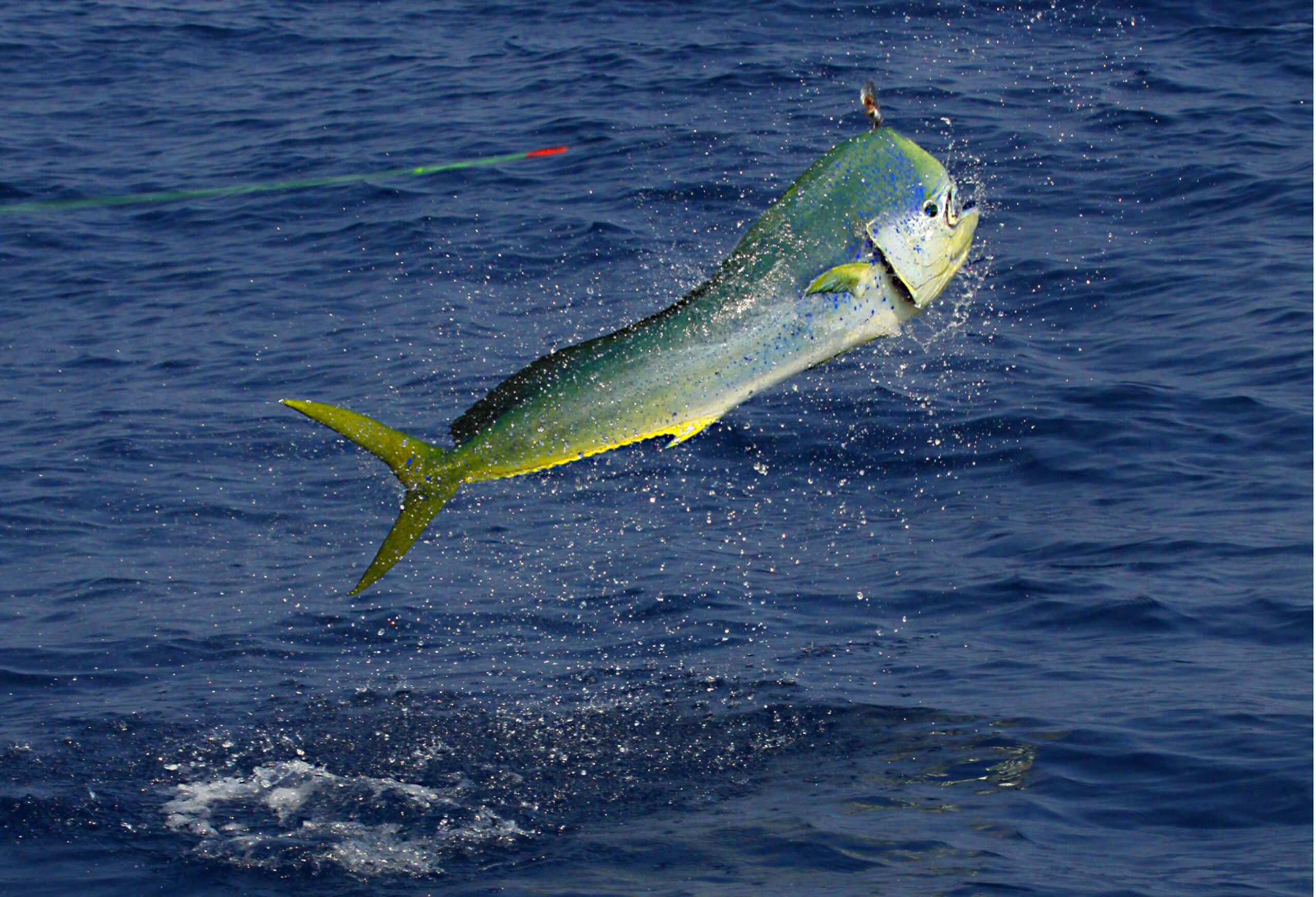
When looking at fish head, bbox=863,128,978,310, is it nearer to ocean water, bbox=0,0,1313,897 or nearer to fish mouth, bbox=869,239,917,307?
fish mouth, bbox=869,239,917,307

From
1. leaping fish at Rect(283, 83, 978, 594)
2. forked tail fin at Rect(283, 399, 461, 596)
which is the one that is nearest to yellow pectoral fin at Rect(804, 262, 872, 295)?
leaping fish at Rect(283, 83, 978, 594)

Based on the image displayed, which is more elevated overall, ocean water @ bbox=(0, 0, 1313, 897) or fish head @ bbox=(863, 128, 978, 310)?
fish head @ bbox=(863, 128, 978, 310)

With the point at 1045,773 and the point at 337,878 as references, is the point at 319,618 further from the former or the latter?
the point at 1045,773

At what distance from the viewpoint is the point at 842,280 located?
4211 mm

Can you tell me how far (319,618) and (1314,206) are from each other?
8.18 m

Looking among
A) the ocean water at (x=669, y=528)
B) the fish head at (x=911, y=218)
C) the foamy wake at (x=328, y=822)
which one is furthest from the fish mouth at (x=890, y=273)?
the foamy wake at (x=328, y=822)

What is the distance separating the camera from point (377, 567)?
423cm

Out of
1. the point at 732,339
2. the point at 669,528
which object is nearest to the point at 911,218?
the point at 732,339

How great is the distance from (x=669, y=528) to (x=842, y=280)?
4.98 metres

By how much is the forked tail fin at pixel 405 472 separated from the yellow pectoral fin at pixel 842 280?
0.98 metres

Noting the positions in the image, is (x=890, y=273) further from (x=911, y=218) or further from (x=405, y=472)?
(x=405, y=472)

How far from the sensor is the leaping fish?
165 inches

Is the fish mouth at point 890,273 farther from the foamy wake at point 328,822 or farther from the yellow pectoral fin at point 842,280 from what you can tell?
the foamy wake at point 328,822

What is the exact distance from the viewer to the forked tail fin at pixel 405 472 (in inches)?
165
